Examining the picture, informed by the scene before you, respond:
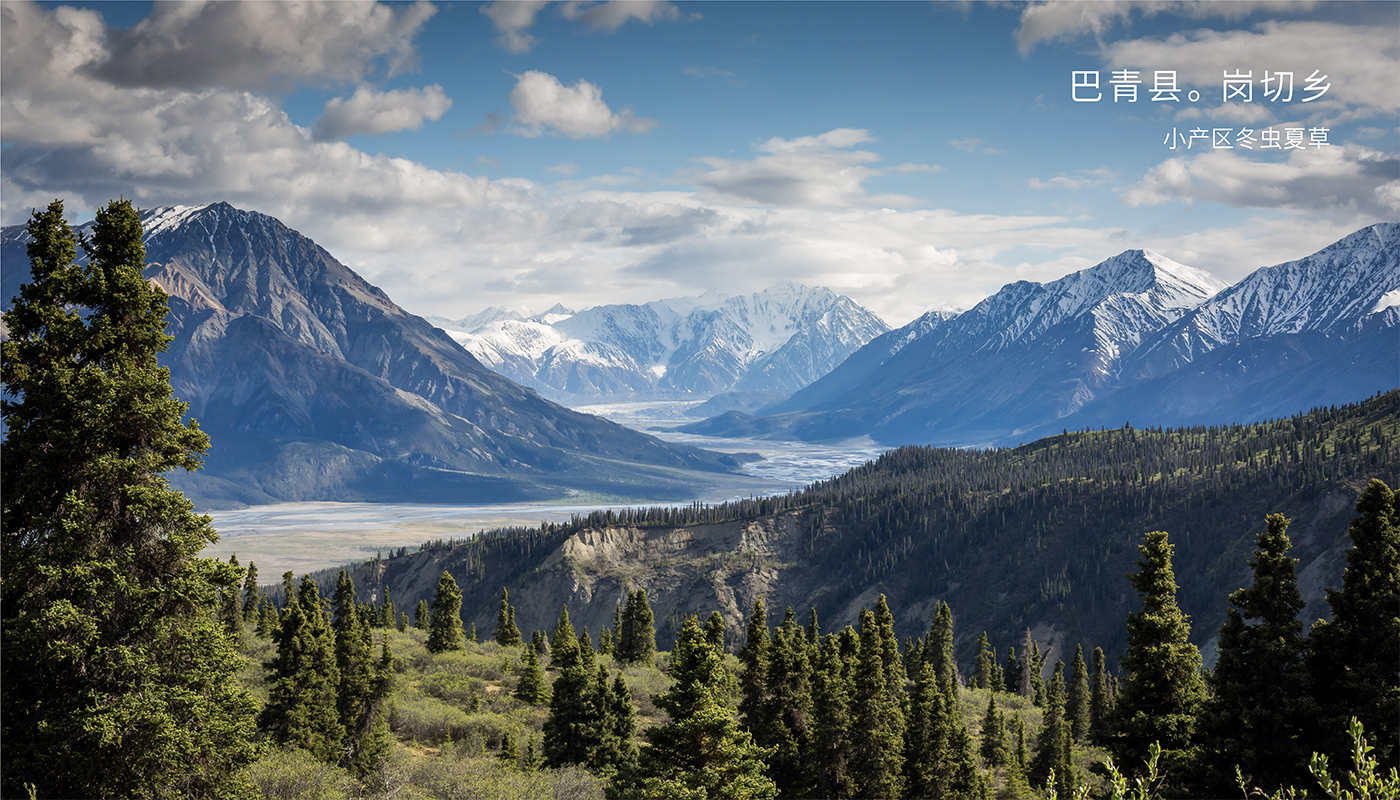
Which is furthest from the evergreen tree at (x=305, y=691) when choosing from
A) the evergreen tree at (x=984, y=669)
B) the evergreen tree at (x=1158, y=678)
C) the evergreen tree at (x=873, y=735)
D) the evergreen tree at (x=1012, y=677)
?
the evergreen tree at (x=1012, y=677)

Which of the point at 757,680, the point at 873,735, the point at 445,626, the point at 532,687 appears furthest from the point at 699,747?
the point at 445,626

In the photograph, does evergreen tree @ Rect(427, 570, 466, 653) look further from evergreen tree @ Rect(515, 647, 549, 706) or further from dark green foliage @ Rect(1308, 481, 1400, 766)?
dark green foliage @ Rect(1308, 481, 1400, 766)

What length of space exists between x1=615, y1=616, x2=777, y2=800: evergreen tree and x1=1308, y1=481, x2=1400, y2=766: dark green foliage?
752 inches

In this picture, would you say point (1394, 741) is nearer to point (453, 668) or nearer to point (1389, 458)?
point (453, 668)

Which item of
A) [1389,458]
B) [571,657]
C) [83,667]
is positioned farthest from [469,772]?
[1389,458]

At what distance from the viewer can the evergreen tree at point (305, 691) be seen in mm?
51281

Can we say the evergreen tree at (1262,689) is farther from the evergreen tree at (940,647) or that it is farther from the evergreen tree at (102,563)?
the evergreen tree at (940,647)


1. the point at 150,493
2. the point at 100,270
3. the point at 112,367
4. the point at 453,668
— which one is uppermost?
the point at 100,270

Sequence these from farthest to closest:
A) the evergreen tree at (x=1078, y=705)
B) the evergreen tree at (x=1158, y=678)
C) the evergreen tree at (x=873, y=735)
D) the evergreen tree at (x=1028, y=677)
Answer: the evergreen tree at (x=1028, y=677) → the evergreen tree at (x=1078, y=705) → the evergreen tree at (x=873, y=735) → the evergreen tree at (x=1158, y=678)

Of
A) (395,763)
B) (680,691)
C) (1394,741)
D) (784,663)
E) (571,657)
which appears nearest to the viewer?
(1394,741)

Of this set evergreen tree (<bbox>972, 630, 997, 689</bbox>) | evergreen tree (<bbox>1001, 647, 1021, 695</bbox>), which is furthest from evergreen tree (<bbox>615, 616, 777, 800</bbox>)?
evergreen tree (<bbox>1001, 647, 1021, 695</bbox>)

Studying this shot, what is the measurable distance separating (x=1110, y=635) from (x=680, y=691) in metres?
180

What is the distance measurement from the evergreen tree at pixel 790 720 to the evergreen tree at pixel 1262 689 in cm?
2439

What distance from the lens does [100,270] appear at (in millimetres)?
21922
